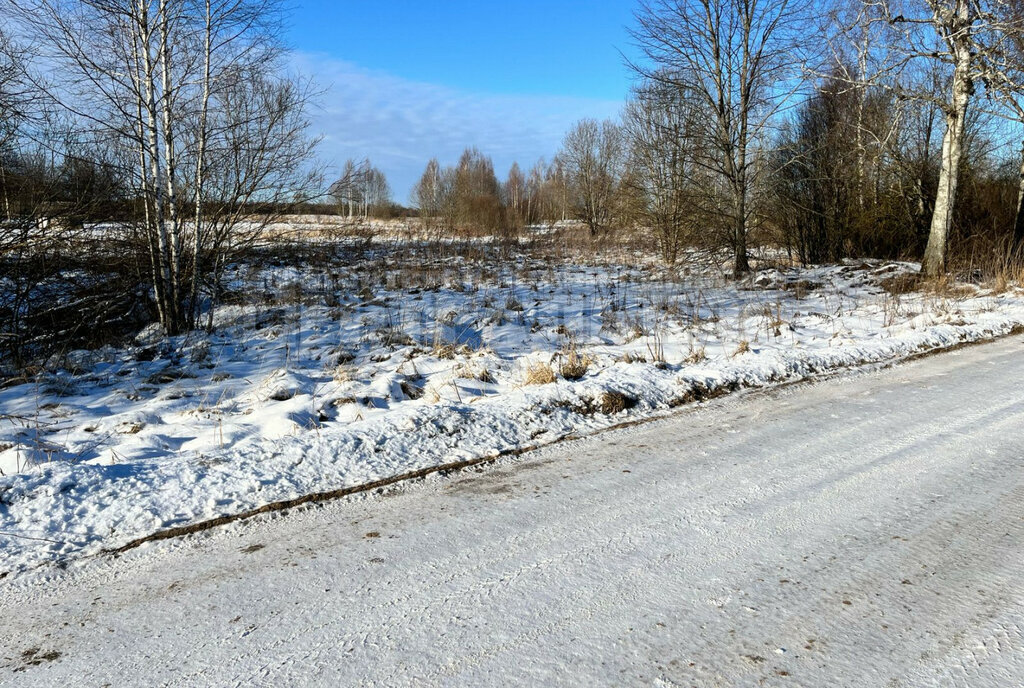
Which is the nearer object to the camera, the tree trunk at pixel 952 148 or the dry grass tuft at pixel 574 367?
the dry grass tuft at pixel 574 367

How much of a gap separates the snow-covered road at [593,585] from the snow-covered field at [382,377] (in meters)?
0.42

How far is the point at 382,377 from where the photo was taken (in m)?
5.90

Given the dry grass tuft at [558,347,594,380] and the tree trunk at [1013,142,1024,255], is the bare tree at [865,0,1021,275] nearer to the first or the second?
the tree trunk at [1013,142,1024,255]

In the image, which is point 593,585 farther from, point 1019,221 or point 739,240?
point 1019,221

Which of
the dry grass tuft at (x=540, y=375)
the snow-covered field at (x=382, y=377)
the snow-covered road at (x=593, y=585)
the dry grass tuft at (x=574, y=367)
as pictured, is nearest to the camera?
the snow-covered road at (x=593, y=585)

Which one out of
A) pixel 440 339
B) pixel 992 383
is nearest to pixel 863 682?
pixel 992 383

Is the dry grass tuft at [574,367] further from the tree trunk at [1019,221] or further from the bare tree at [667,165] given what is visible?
the tree trunk at [1019,221]

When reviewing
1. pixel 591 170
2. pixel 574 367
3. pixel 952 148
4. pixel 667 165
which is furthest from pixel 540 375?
pixel 591 170

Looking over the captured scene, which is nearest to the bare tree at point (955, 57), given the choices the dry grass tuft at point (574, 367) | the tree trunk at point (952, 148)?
the tree trunk at point (952, 148)

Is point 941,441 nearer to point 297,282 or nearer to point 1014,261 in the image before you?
point 1014,261

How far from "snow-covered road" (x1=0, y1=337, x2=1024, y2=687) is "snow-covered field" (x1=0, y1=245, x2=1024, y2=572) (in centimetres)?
42

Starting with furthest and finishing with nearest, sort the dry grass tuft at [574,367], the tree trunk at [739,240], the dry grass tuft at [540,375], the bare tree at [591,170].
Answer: the bare tree at [591,170] → the tree trunk at [739,240] → the dry grass tuft at [574,367] → the dry grass tuft at [540,375]

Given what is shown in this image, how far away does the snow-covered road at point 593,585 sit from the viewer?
6.74 feet

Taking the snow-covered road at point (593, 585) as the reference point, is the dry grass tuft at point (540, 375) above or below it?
above
